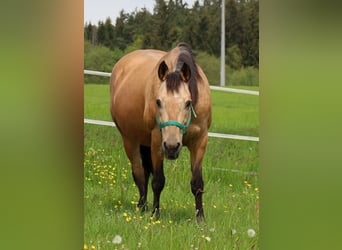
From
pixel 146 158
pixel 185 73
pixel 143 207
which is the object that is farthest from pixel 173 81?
pixel 143 207

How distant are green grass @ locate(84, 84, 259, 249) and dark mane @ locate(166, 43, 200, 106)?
0.14 m

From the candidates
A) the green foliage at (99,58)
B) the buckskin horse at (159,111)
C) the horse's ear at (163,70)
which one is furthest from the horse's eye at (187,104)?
the green foliage at (99,58)

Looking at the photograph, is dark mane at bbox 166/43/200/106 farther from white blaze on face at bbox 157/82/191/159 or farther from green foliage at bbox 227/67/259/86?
green foliage at bbox 227/67/259/86

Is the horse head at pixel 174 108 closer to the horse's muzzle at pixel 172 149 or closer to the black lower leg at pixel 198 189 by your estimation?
the horse's muzzle at pixel 172 149

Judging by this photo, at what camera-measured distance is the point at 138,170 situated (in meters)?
2.84

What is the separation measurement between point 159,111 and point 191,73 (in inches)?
8.5

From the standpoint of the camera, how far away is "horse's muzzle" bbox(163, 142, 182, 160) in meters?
2.62

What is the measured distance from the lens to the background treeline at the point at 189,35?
9.16 ft

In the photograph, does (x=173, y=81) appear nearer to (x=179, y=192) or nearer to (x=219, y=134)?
(x=219, y=134)
